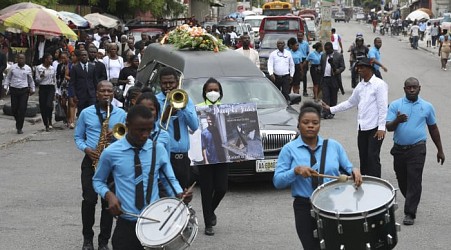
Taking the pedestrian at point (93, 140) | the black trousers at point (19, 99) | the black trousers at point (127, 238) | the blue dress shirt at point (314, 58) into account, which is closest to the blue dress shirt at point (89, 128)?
the pedestrian at point (93, 140)

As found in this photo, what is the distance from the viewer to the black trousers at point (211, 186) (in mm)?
9469

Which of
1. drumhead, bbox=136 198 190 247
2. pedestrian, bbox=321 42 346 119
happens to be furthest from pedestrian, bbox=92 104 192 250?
pedestrian, bbox=321 42 346 119

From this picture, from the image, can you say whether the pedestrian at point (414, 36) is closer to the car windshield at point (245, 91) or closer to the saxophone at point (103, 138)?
the car windshield at point (245, 91)

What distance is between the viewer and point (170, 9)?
141 ft

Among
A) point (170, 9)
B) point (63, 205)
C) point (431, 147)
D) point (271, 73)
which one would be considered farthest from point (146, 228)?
point (170, 9)

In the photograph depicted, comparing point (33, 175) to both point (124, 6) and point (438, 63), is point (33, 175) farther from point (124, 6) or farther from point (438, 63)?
point (438, 63)

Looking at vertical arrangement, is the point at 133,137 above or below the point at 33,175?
above

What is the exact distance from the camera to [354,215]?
18.7ft

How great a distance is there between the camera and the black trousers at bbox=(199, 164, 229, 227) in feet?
31.1

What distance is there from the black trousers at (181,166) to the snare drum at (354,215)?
118 inches

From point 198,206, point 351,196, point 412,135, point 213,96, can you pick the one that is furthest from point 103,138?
point 412,135

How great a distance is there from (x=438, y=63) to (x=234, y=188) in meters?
29.5

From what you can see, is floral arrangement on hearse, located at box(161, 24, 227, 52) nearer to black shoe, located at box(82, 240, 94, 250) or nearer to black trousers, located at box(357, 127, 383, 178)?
black trousers, located at box(357, 127, 383, 178)

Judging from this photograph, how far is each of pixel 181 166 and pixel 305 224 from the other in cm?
267
